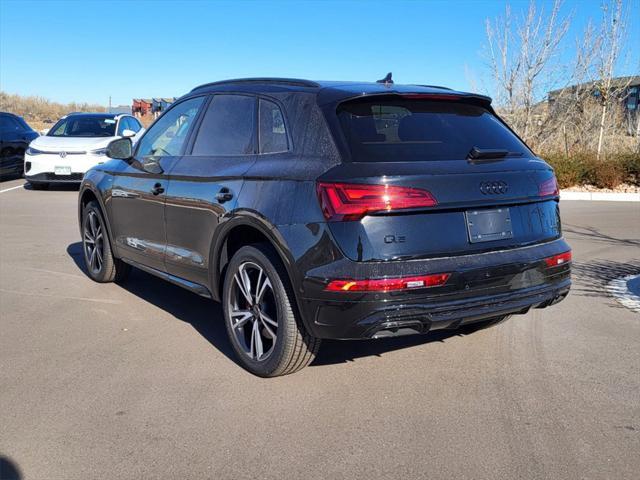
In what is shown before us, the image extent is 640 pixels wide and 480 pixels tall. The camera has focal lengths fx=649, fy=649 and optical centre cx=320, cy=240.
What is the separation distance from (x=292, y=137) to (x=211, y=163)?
2.78 feet

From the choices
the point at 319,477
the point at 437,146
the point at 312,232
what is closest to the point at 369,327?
the point at 312,232

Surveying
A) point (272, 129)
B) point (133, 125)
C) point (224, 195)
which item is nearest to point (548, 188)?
point (272, 129)

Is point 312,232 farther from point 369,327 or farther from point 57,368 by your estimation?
point 57,368

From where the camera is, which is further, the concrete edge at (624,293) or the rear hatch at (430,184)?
the concrete edge at (624,293)

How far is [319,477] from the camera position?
293cm

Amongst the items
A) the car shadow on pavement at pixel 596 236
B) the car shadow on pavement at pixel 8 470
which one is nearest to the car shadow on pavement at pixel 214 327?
the car shadow on pavement at pixel 8 470

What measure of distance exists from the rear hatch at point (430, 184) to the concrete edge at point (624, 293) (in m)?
2.05

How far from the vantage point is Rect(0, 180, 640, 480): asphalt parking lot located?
3064mm

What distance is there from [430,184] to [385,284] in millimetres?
596

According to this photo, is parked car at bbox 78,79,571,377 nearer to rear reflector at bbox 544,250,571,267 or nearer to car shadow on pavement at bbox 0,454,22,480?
rear reflector at bbox 544,250,571,267

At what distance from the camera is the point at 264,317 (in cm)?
404

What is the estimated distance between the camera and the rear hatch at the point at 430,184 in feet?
11.1

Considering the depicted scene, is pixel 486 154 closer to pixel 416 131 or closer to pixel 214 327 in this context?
pixel 416 131

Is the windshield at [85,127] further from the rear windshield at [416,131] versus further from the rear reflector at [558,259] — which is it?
the rear reflector at [558,259]
